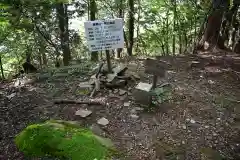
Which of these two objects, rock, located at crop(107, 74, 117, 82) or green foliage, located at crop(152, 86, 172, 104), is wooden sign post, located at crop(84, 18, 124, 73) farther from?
green foliage, located at crop(152, 86, 172, 104)

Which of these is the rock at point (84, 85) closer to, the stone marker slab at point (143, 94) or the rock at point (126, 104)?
the rock at point (126, 104)

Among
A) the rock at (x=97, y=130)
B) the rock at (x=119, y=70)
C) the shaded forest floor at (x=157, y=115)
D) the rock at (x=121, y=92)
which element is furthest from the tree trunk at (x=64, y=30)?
the rock at (x=97, y=130)

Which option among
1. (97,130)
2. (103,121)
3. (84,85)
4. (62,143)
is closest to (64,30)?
(84,85)

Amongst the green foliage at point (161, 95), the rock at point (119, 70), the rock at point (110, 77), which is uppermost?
the rock at point (119, 70)

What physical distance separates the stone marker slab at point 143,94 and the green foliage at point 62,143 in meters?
1.15

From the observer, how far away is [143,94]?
4633mm

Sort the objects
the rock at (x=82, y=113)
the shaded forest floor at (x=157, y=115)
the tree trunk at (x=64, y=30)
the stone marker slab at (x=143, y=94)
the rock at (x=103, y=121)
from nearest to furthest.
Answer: the shaded forest floor at (x=157, y=115) → the rock at (x=103, y=121) → the rock at (x=82, y=113) → the stone marker slab at (x=143, y=94) → the tree trunk at (x=64, y=30)

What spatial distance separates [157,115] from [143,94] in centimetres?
43

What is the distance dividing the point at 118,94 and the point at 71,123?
4.34 ft

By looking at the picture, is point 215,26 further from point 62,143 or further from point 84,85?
point 62,143

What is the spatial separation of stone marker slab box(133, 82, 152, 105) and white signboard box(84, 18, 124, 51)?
41.9 inches

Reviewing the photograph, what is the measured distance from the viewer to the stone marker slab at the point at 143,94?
4609mm

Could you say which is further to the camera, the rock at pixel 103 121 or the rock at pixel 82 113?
the rock at pixel 82 113

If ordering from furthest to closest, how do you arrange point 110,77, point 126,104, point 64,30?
1. point 64,30
2. point 110,77
3. point 126,104
